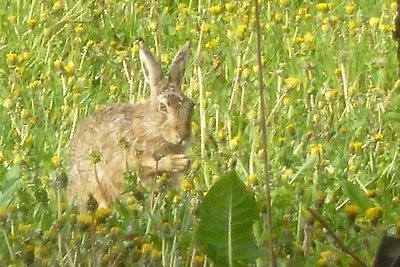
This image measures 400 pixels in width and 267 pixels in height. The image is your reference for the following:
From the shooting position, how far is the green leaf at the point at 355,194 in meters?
4.20

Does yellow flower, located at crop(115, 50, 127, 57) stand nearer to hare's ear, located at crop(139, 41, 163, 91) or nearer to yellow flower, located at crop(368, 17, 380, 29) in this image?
hare's ear, located at crop(139, 41, 163, 91)

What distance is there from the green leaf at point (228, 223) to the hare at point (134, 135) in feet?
7.64

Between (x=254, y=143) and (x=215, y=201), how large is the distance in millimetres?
2495

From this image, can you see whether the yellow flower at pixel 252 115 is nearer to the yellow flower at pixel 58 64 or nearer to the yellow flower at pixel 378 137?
the yellow flower at pixel 378 137

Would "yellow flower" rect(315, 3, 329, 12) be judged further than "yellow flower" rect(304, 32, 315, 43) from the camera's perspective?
Yes

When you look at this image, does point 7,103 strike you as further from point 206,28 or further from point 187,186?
point 206,28

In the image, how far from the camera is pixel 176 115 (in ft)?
16.6

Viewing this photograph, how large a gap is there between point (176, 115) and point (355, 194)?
1.08 m

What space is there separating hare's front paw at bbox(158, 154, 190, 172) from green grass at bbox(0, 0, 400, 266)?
7cm

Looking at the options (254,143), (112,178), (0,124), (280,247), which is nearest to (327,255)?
(280,247)

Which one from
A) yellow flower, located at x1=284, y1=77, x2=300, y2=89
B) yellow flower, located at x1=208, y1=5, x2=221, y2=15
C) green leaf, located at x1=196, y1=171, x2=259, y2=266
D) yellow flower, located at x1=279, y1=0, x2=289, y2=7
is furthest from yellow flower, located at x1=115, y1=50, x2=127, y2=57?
green leaf, located at x1=196, y1=171, x2=259, y2=266

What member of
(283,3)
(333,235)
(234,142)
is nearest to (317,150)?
(234,142)

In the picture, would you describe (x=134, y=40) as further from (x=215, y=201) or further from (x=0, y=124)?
(x=215, y=201)

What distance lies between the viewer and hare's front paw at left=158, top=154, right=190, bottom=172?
468cm
